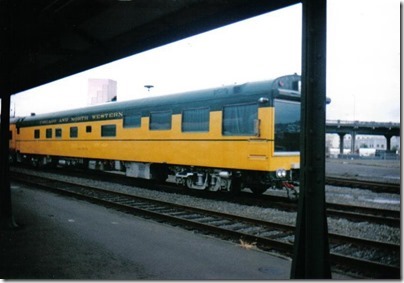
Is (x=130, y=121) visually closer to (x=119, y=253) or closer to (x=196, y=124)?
(x=196, y=124)

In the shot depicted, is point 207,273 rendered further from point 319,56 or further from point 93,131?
point 93,131

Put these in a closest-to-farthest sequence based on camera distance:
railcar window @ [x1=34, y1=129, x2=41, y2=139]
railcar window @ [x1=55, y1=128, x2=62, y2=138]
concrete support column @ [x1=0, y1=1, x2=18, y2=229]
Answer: concrete support column @ [x1=0, y1=1, x2=18, y2=229]
railcar window @ [x1=55, y1=128, x2=62, y2=138]
railcar window @ [x1=34, y1=129, x2=41, y2=139]

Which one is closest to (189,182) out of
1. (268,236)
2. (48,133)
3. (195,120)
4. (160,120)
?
(195,120)

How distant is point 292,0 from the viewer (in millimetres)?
3189

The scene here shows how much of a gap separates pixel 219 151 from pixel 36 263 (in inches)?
259

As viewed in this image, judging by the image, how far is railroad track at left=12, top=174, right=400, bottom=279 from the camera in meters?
5.12

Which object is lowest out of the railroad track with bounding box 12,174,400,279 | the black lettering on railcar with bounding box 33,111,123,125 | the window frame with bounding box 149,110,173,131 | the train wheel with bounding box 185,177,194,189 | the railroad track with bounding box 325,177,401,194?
the railroad track with bounding box 12,174,400,279

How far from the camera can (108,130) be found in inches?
625

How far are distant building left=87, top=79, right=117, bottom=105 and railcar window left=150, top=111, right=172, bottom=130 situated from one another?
169 inches

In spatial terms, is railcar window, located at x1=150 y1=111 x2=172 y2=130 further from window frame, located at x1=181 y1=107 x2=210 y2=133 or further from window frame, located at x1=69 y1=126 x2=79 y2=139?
window frame, located at x1=69 y1=126 x2=79 y2=139

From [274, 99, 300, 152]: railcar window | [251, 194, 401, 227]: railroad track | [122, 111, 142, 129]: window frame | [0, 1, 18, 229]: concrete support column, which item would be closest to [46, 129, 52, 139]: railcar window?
[122, 111, 142, 129]: window frame

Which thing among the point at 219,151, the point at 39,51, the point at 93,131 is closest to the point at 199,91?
the point at 219,151

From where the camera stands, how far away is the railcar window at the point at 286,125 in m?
9.81

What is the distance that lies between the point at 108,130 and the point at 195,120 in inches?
227
